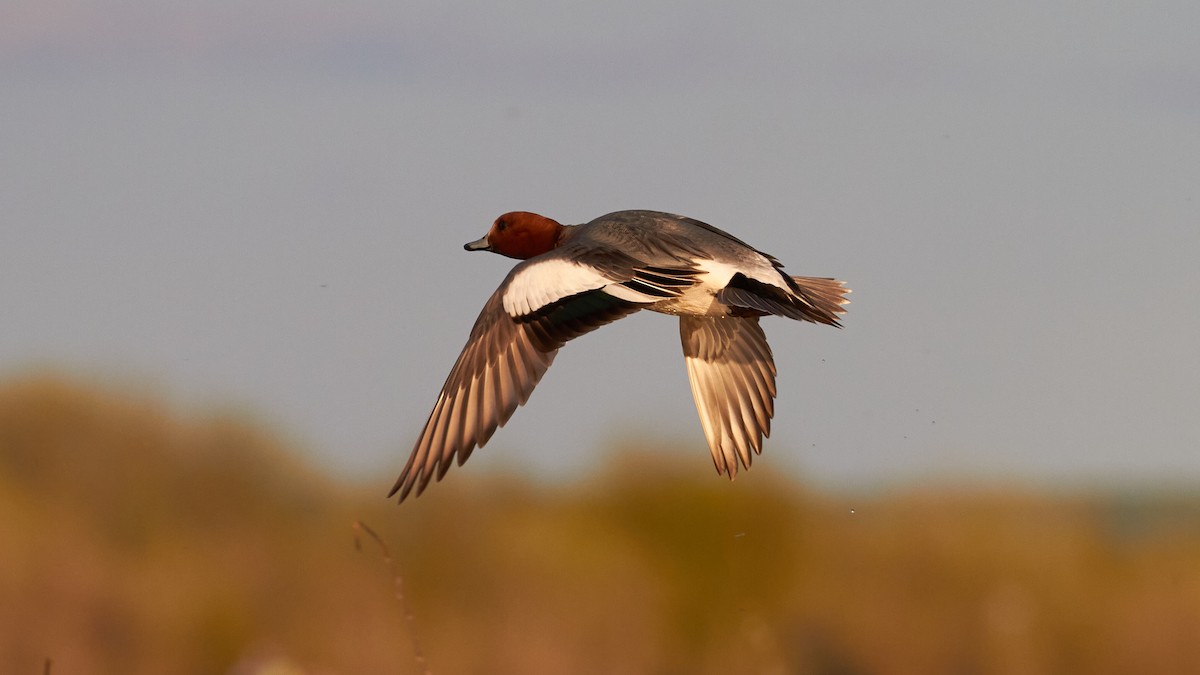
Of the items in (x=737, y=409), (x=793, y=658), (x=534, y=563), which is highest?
(x=737, y=409)

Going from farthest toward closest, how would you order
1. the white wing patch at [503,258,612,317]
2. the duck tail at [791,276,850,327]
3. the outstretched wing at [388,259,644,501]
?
1. the duck tail at [791,276,850,327]
2. the white wing patch at [503,258,612,317]
3. the outstretched wing at [388,259,644,501]

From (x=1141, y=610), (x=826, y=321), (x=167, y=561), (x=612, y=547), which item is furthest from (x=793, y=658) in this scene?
(x=826, y=321)

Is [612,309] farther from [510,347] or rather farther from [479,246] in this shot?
[479,246]

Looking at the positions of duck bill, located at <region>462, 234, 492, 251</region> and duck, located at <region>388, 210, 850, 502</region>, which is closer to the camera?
duck, located at <region>388, 210, 850, 502</region>

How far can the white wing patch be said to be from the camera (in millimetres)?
5598

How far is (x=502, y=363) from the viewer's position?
5.60 m

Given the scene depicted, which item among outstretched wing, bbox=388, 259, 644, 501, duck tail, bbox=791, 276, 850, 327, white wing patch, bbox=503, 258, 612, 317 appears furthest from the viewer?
duck tail, bbox=791, 276, 850, 327

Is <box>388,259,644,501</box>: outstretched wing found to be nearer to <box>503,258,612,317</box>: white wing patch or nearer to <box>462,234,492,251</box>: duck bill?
<box>503,258,612,317</box>: white wing patch

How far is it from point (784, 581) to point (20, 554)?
768cm

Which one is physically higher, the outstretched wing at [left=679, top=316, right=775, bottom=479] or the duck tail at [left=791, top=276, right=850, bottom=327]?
the duck tail at [left=791, top=276, right=850, bottom=327]

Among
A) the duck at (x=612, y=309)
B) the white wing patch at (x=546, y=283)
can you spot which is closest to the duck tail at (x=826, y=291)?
the duck at (x=612, y=309)

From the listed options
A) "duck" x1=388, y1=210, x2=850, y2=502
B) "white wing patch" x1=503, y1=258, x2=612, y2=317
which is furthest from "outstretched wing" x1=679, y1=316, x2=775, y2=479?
"white wing patch" x1=503, y1=258, x2=612, y2=317

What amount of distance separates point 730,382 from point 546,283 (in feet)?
5.16

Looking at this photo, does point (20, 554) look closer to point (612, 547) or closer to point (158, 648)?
point (158, 648)
